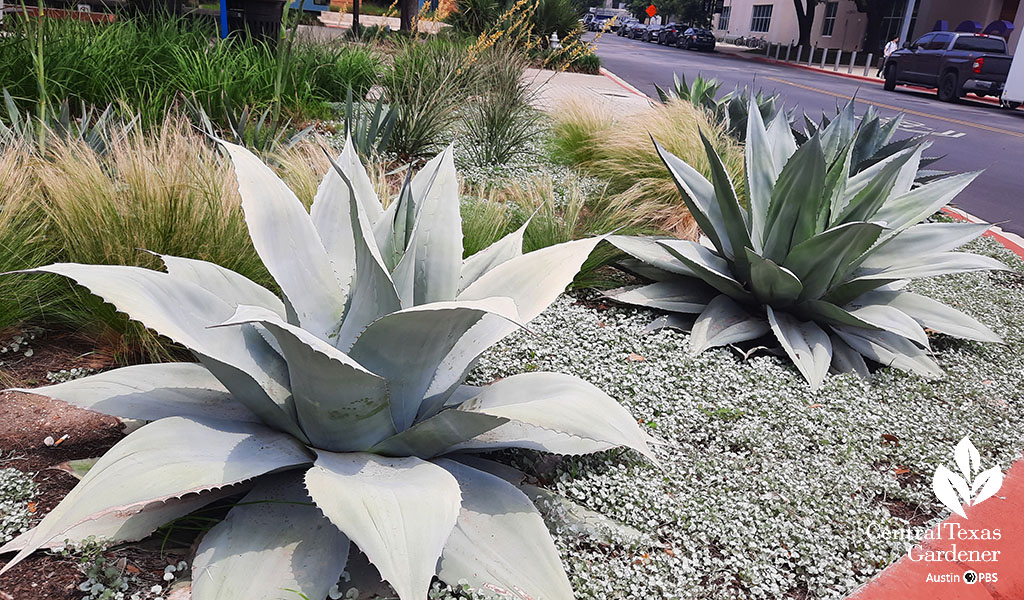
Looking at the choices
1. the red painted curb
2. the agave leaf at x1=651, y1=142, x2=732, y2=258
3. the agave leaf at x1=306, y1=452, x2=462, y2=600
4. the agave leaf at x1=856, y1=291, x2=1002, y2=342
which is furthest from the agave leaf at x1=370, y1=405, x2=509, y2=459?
the agave leaf at x1=856, y1=291, x2=1002, y2=342

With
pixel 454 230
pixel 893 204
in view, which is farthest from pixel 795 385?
pixel 454 230

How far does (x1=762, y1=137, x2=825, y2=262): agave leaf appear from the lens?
11.4 feet

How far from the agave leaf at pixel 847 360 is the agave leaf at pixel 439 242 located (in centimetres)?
232

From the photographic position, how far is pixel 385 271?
184 centimetres

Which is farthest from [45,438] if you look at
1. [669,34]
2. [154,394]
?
[669,34]

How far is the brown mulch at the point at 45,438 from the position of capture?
1787 mm

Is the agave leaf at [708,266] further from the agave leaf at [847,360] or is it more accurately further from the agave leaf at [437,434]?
the agave leaf at [437,434]

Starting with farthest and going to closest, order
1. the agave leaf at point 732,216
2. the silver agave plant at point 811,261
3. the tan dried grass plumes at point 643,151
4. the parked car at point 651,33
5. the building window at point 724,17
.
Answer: the building window at point 724,17 → the parked car at point 651,33 → the tan dried grass plumes at point 643,151 → the agave leaf at point 732,216 → the silver agave plant at point 811,261

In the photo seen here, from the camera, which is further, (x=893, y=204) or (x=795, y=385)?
(x=893, y=204)

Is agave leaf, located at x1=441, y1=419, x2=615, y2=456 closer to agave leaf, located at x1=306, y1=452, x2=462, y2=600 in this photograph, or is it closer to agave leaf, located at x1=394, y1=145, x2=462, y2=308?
agave leaf, located at x1=306, y1=452, x2=462, y2=600

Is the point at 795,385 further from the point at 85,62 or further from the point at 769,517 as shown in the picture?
the point at 85,62

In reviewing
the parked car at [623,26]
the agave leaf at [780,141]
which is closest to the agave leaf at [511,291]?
the agave leaf at [780,141]

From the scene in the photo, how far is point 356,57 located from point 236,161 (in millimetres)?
7986

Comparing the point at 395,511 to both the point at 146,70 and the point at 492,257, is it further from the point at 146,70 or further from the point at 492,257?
the point at 146,70
